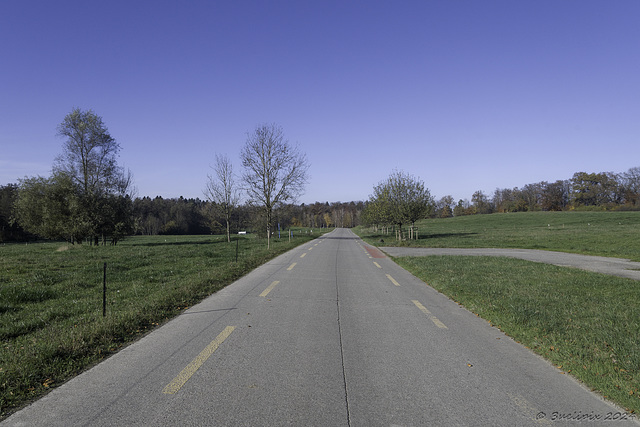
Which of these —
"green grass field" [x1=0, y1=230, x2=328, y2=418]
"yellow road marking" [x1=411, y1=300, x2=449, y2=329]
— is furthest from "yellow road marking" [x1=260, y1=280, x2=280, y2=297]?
"yellow road marking" [x1=411, y1=300, x2=449, y2=329]

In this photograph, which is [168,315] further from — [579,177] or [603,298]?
[579,177]

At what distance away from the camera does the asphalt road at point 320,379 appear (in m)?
3.32

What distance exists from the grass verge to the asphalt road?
1.07 feet

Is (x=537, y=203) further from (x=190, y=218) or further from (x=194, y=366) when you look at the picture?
(x=194, y=366)

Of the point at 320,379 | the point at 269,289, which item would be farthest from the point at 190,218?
the point at 320,379

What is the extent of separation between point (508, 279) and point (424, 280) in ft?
8.57

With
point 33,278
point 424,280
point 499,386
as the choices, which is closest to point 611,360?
point 499,386

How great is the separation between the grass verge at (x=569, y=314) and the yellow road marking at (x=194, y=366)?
4.69 meters

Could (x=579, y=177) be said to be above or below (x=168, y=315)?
above

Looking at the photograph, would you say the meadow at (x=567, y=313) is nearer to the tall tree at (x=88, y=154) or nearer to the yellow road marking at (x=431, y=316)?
the yellow road marking at (x=431, y=316)

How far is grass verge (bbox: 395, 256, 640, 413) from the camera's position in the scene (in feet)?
14.3

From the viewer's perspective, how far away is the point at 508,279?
36.7 feet

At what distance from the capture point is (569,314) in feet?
22.8

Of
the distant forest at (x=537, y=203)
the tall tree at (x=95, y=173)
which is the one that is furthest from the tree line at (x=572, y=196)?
the tall tree at (x=95, y=173)
